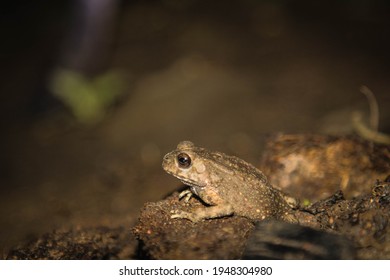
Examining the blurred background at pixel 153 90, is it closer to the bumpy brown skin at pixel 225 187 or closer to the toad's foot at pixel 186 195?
the toad's foot at pixel 186 195

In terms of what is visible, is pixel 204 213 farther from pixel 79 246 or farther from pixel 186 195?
pixel 79 246

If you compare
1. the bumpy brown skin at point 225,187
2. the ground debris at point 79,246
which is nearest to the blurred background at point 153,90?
the ground debris at point 79,246

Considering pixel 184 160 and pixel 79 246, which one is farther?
pixel 79 246

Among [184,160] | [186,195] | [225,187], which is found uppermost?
[184,160]

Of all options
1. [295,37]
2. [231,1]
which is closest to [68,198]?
[295,37]

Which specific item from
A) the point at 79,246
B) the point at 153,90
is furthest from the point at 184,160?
the point at 153,90

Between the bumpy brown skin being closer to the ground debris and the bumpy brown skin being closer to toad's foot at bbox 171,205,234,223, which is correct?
toad's foot at bbox 171,205,234,223
